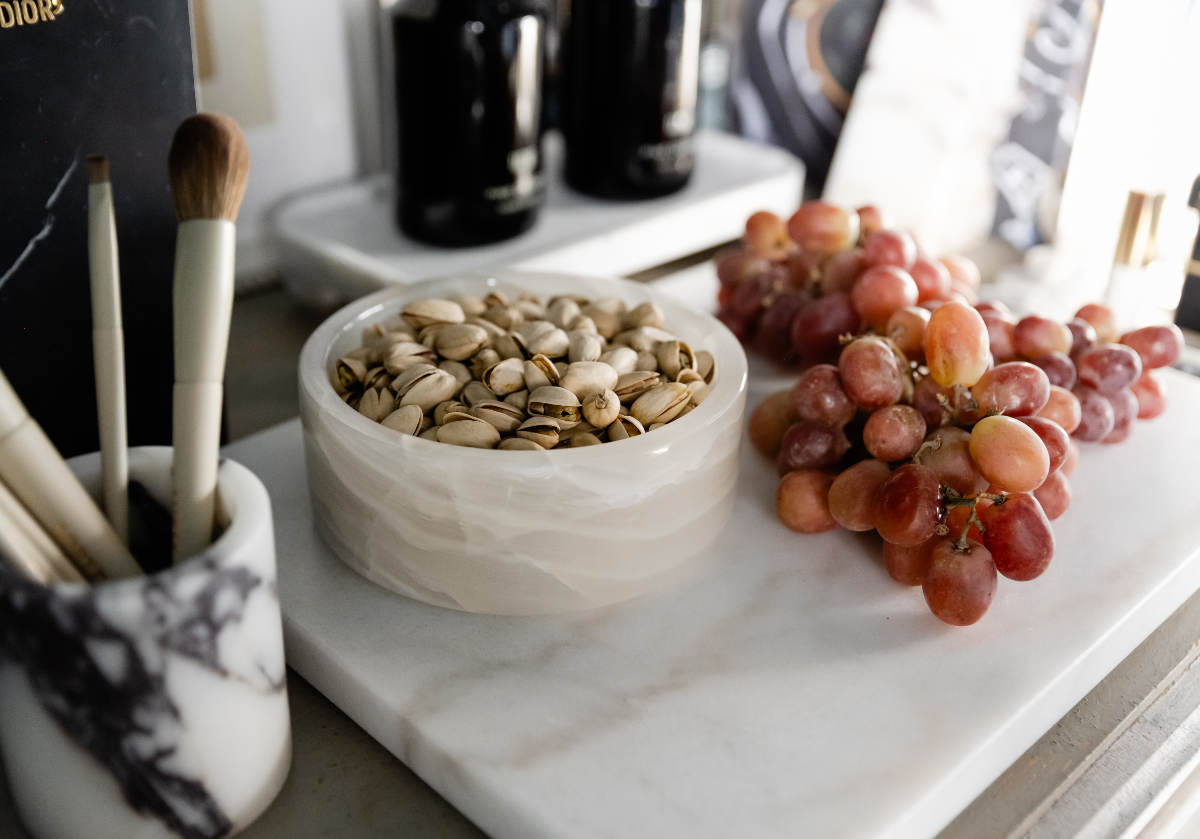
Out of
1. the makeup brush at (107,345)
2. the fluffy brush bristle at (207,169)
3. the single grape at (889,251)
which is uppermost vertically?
the fluffy brush bristle at (207,169)

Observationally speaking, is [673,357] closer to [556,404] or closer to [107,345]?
[556,404]

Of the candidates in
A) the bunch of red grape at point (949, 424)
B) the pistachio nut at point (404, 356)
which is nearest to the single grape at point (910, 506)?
the bunch of red grape at point (949, 424)

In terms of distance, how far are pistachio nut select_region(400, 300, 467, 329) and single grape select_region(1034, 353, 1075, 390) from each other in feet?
0.98

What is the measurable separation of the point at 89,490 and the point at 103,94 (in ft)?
0.62

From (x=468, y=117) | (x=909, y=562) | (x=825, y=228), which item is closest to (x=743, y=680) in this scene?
(x=909, y=562)

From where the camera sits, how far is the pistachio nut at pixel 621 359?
0.48 metres

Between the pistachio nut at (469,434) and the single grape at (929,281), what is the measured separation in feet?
0.95

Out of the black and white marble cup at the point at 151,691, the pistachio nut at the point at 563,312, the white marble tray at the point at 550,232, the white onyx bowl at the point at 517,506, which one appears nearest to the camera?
the black and white marble cup at the point at 151,691

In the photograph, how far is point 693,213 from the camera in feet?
2.81

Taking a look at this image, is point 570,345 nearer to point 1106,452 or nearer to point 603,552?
point 603,552

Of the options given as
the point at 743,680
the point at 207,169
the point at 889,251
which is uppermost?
the point at 207,169

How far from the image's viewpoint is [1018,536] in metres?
0.45

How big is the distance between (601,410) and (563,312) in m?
0.10

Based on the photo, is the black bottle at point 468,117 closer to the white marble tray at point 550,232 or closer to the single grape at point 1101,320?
the white marble tray at point 550,232
